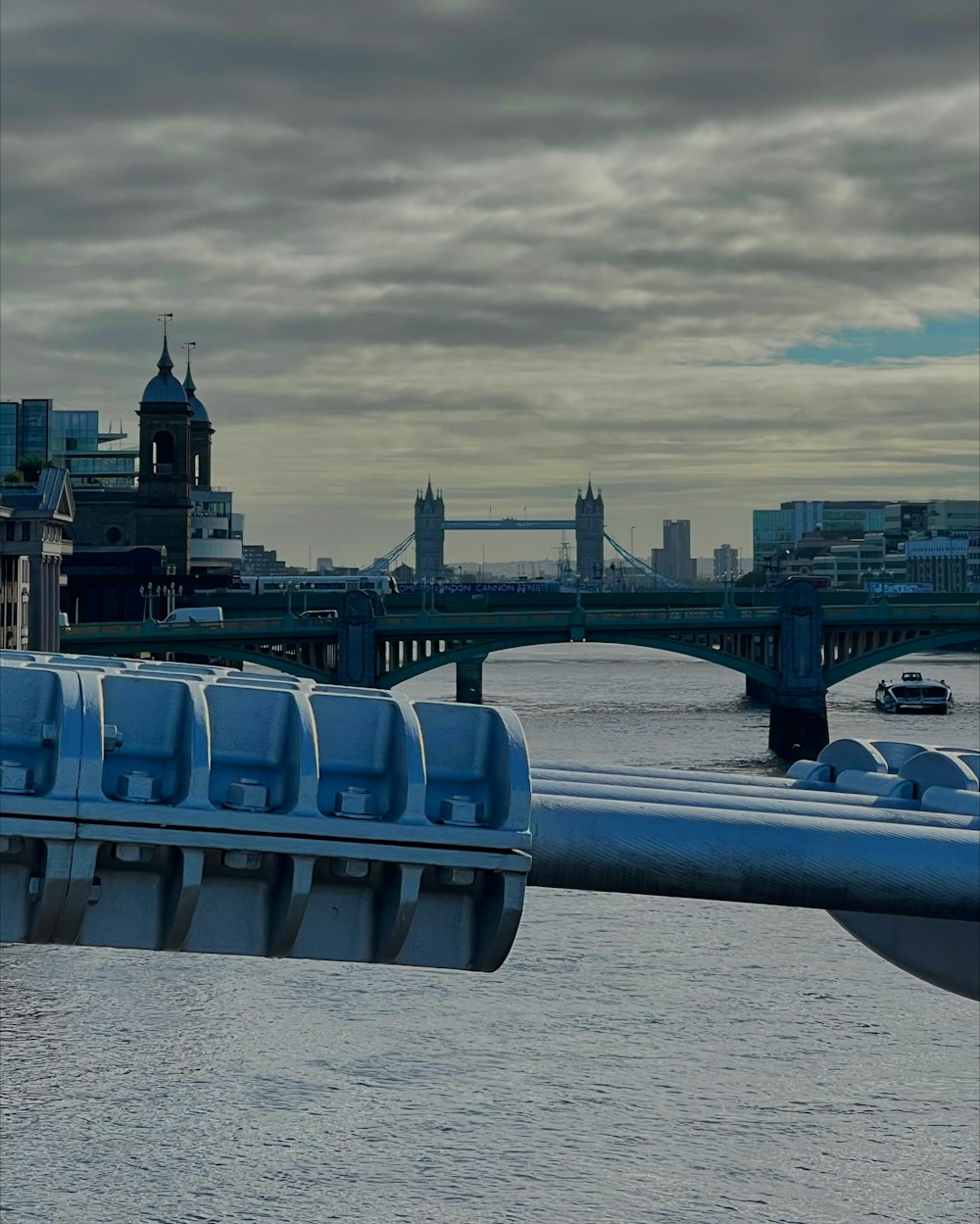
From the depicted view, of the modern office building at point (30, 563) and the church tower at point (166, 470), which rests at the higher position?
the church tower at point (166, 470)

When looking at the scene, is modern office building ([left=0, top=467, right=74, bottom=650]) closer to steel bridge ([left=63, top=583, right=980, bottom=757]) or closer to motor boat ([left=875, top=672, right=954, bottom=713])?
steel bridge ([left=63, top=583, right=980, bottom=757])

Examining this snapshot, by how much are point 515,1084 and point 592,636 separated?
172 ft

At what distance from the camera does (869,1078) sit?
1085 inches

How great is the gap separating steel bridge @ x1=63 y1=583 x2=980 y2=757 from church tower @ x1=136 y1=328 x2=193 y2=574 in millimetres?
36696

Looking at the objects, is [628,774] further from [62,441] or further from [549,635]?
[62,441]

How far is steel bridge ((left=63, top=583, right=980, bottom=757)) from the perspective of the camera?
73.2 meters

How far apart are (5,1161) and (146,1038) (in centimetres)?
557

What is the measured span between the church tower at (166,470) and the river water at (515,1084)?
87125 millimetres

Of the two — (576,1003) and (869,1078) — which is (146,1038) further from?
(869,1078)

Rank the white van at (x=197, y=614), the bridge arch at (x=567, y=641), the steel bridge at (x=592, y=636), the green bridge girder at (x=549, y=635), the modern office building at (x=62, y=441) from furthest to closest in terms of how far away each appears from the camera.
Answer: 1. the modern office building at (x=62, y=441)
2. the white van at (x=197, y=614)
3. the bridge arch at (x=567, y=641)
4. the steel bridge at (x=592, y=636)
5. the green bridge girder at (x=549, y=635)

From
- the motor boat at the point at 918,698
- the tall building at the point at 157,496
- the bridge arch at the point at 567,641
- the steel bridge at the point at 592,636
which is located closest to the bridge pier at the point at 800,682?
the steel bridge at the point at 592,636

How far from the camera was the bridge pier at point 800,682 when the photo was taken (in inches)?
2918

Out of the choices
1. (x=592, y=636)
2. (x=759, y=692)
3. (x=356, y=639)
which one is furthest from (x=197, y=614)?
(x=759, y=692)

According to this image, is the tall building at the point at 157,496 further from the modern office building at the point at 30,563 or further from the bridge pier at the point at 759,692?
the modern office building at the point at 30,563
